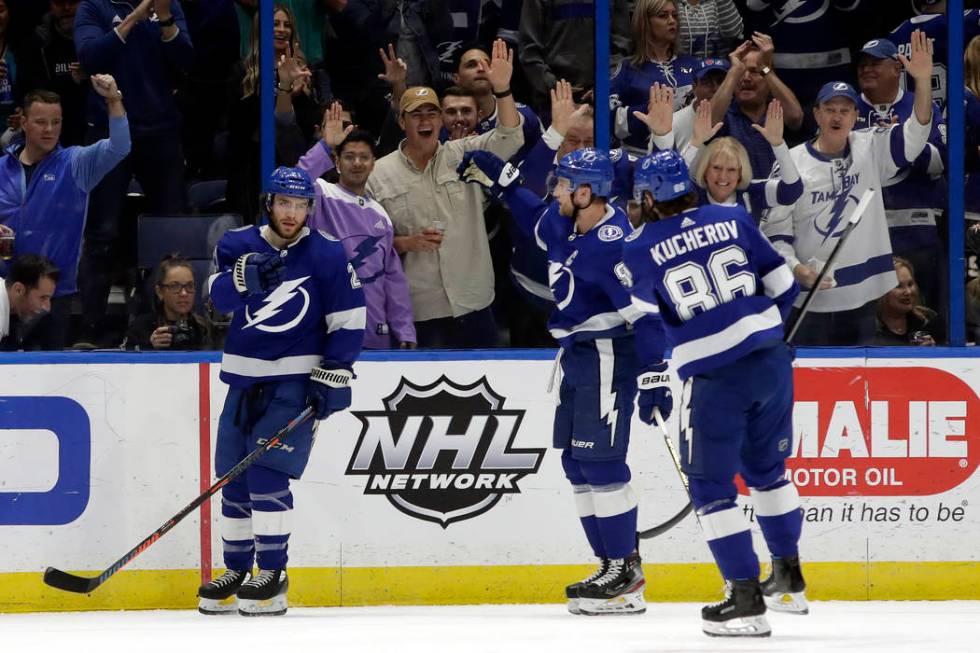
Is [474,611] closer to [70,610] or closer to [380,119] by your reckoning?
[70,610]

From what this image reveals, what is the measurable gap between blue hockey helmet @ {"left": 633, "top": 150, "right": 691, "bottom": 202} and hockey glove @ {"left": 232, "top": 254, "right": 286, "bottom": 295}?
118cm

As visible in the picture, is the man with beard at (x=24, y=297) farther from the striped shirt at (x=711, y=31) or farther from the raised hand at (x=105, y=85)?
the striped shirt at (x=711, y=31)

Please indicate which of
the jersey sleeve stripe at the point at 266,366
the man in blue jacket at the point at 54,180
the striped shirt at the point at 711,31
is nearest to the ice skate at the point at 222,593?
the jersey sleeve stripe at the point at 266,366

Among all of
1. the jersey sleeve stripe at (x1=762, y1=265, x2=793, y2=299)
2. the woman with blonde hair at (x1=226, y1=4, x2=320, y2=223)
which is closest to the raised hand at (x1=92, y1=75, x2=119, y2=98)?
the woman with blonde hair at (x1=226, y1=4, x2=320, y2=223)

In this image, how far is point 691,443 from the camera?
4129 millimetres

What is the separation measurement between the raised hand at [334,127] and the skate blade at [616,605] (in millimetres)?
1787

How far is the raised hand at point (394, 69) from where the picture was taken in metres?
5.42

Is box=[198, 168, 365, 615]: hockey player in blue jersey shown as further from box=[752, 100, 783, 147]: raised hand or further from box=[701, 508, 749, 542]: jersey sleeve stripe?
box=[752, 100, 783, 147]: raised hand

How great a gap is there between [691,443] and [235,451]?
59.4 inches

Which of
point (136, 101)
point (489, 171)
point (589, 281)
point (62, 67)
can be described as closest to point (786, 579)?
point (589, 281)

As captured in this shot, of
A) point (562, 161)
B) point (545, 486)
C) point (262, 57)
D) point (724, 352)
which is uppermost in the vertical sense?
point (262, 57)

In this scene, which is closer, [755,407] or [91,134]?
[755,407]

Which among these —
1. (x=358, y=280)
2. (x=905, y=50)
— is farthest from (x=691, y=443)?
(x=905, y=50)

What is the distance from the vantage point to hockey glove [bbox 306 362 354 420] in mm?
4719
